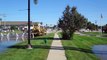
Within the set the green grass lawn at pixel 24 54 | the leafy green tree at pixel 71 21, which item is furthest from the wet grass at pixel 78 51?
the leafy green tree at pixel 71 21

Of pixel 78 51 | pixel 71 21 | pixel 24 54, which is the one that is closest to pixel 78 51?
pixel 78 51

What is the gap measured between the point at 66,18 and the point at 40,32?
25524 mm

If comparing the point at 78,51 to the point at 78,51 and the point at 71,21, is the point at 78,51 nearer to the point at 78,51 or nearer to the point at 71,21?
the point at 78,51

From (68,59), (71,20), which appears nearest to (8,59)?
(68,59)

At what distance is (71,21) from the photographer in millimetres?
47438

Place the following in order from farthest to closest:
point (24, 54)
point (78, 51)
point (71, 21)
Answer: point (71, 21) < point (78, 51) < point (24, 54)

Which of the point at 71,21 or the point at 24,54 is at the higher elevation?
the point at 71,21

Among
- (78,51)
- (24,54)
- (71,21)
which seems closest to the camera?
(24,54)

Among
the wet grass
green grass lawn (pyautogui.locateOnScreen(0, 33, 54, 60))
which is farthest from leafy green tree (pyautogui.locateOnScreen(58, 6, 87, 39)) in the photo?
green grass lawn (pyautogui.locateOnScreen(0, 33, 54, 60))

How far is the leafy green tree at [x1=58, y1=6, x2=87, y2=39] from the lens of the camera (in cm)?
4719

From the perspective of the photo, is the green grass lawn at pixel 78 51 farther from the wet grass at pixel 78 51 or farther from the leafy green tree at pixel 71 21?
the leafy green tree at pixel 71 21

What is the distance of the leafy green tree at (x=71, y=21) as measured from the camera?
155 ft

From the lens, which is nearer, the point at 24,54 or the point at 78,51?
the point at 24,54

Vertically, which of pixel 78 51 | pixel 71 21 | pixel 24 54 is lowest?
pixel 78 51
